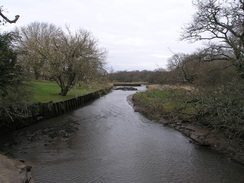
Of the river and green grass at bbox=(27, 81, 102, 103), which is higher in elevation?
green grass at bbox=(27, 81, 102, 103)

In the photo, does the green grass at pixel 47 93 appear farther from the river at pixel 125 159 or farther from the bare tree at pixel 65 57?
the river at pixel 125 159

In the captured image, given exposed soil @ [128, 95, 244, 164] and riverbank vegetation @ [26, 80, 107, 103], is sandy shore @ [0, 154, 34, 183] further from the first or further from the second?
exposed soil @ [128, 95, 244, 164]

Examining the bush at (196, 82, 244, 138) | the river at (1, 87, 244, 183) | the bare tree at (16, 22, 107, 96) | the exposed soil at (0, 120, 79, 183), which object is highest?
the bare tree at (16, 22, 107, 96)

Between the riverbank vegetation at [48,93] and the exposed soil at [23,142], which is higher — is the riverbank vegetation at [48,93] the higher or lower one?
the higher one

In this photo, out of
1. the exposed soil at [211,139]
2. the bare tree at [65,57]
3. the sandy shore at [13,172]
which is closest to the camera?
the sandy shore at [13,172]

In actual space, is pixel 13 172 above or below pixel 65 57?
below

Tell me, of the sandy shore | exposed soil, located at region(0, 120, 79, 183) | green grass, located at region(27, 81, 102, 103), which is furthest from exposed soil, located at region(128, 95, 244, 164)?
green grass, located at region(27, 81, 102, 103)

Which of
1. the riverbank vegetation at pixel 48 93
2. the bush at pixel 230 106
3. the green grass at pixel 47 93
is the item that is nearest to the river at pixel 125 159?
the bush at pixel 230 106

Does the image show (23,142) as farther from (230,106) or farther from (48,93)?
(48,93)

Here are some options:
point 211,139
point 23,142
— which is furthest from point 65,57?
point 211,139

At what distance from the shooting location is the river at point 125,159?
733 centimetres

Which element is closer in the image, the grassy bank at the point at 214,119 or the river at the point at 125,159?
the river at the point at 125,159

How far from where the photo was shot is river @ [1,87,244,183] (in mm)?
7328

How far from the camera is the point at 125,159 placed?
8836 millimetres
